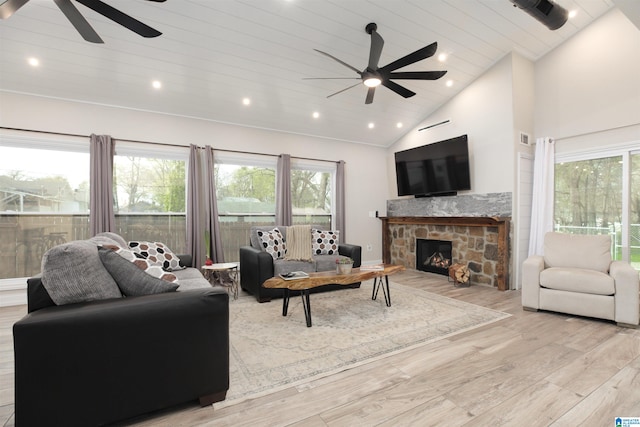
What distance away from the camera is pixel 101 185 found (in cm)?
404

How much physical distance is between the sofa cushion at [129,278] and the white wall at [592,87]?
5.37 metres

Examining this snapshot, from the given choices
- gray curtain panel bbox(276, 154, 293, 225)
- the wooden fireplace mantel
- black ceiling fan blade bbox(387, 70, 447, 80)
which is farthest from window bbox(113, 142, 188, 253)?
the wooden fireplace mantel

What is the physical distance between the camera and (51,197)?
404 cm

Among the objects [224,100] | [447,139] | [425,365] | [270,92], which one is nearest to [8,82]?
[224,100]

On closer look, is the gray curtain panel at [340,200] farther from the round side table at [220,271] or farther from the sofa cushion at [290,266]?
the round side table at [220,271]

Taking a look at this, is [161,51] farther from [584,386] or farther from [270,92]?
[584,386]

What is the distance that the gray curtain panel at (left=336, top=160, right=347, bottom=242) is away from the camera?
593cm

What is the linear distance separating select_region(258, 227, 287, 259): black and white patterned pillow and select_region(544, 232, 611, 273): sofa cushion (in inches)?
133

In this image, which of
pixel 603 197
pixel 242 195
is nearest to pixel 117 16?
pixel 242 195

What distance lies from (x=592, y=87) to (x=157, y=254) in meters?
5.97

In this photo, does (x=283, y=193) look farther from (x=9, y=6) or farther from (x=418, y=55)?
(x=9, y=6)

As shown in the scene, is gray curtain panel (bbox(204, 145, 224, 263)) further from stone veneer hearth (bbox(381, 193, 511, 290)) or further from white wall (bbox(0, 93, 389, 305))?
stone veneer hearth (bbox(381, 193, 511, 290))

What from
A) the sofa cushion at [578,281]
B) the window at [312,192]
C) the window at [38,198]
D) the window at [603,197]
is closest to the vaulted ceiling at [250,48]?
the window at [38,198]

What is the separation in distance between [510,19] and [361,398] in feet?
14.8
